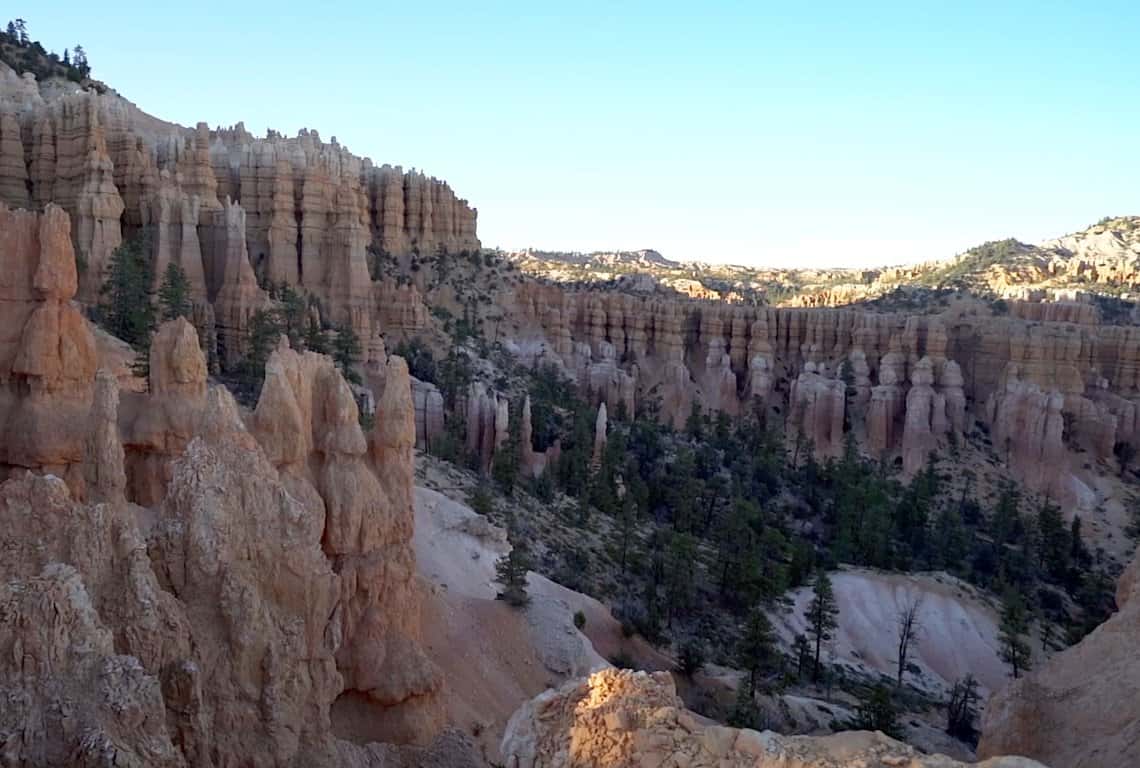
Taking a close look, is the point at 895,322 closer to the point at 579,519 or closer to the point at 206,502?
the point at 579,519

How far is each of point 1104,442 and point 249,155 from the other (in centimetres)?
4674

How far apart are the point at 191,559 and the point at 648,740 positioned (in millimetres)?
5626

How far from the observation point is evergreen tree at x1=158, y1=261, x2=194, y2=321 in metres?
27.5

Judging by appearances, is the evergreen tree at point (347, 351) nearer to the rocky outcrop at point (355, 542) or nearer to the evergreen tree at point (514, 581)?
the evergreen tree at point (514, 581)

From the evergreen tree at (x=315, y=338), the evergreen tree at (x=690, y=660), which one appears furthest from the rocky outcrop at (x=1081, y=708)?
the evergreen tree at (x=315, y=338)

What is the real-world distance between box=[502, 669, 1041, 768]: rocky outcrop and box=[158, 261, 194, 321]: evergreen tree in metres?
22.9

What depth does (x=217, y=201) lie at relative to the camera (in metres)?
37.7

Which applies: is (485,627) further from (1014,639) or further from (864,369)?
(864,369)

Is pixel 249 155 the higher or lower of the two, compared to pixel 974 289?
higher

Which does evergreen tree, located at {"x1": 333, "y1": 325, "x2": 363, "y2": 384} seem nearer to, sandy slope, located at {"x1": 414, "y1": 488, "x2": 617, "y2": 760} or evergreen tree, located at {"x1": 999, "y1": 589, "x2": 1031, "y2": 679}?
sandy slope, located at {"x1": 414, "y1": 488, "x2": 617, "y2": 760}

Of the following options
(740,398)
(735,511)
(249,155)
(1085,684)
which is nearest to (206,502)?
(1085,684)

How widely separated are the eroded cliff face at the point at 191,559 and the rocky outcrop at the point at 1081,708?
7226 millimetres

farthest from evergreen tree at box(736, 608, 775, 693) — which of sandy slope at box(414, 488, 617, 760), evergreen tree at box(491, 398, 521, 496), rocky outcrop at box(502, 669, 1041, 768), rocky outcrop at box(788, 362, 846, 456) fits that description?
rocky outcrop at box(788, 362, 846, 456)

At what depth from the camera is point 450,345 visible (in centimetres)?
4697
